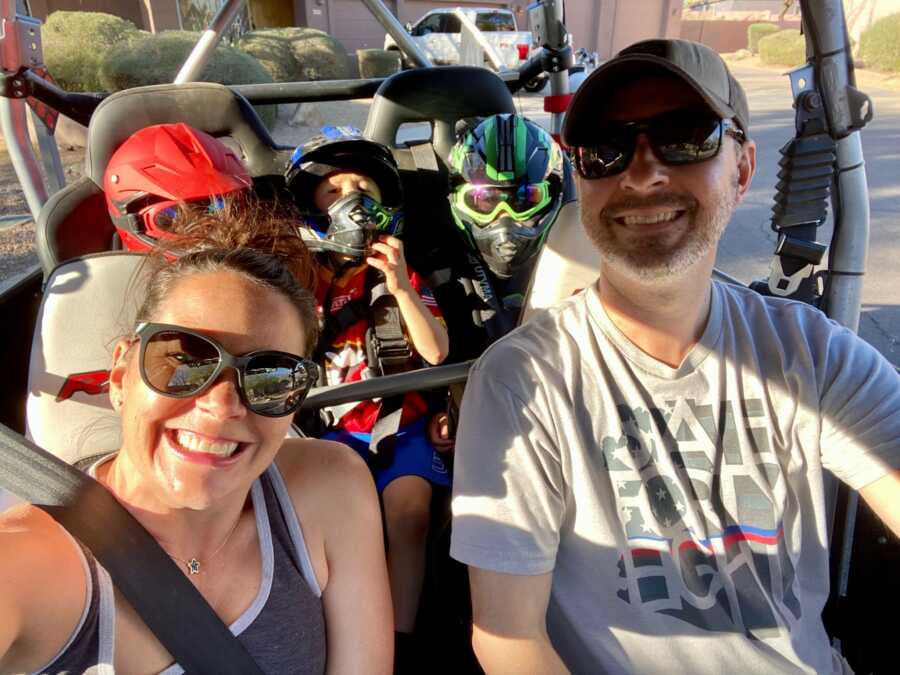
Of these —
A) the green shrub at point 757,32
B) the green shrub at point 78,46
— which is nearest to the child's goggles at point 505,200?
the green shrub at point 78,46

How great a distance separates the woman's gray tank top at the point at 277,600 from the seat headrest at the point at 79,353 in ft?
1.95

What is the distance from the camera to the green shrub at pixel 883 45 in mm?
18656

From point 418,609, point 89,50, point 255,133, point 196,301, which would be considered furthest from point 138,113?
point 89,50

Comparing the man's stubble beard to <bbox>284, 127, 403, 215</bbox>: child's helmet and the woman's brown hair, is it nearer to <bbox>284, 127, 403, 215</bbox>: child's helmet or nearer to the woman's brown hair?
the woman's brown hair

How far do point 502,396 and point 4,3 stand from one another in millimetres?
2217

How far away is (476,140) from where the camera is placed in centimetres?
232

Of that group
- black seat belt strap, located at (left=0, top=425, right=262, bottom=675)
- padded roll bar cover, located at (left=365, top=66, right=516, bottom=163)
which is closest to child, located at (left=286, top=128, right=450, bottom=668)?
padded roll bar cover, located at (left=365, top=66, right=516, bottom=163)

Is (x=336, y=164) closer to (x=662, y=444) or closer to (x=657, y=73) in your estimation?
(x=657, y=73)

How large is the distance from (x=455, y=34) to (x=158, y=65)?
22.4 ft

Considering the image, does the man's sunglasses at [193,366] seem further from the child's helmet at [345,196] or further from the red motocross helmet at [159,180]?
the child's helmet at [345,196]

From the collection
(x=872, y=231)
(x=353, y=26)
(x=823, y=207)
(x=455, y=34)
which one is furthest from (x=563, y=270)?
(x=353, y=26)

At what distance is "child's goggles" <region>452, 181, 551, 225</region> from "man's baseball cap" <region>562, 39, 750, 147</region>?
83cm

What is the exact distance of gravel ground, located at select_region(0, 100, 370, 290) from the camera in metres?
5.27

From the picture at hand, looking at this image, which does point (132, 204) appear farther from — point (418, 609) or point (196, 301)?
point (418, 609)
